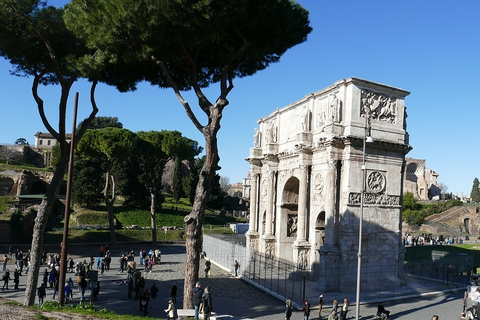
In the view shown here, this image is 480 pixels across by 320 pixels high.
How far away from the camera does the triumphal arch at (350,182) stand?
18500 mm

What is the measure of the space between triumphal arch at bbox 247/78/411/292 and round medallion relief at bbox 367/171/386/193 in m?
0.04

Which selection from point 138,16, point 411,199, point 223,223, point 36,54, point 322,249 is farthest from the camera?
point 411,199

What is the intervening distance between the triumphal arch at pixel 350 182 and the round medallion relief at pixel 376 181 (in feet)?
0.12

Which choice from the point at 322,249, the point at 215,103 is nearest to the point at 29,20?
the point at 215,103

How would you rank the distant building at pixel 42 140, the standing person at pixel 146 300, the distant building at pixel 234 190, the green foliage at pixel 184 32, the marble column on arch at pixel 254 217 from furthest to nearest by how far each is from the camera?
1. the distant building at pixel 234 190
2. the distant building at pixel 42 140
3. the marble column on arch at pixel 254 217
4. the standing person at pixel 146 300
5. the green foliage at pixel 184 32

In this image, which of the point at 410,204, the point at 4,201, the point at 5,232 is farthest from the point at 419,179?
the point at 5,232

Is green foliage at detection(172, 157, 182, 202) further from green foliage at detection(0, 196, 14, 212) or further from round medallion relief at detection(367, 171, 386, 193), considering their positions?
round medallion relief at detection(367, 171, 386, 193)

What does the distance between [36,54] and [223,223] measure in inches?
1512

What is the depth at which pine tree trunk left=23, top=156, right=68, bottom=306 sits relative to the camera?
1275 cm

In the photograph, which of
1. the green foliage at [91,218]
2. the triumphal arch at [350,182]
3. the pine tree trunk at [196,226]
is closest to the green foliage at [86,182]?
the green foliage at [91,218]

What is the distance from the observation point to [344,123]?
62.0 feet

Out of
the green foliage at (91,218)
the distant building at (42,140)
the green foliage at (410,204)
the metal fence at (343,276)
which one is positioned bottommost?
the metal fence at (343,276)

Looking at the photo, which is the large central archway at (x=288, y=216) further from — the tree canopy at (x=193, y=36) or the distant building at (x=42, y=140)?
the distant building at (x=42, y=140)

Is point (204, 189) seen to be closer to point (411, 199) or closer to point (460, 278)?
point (460, 278)
